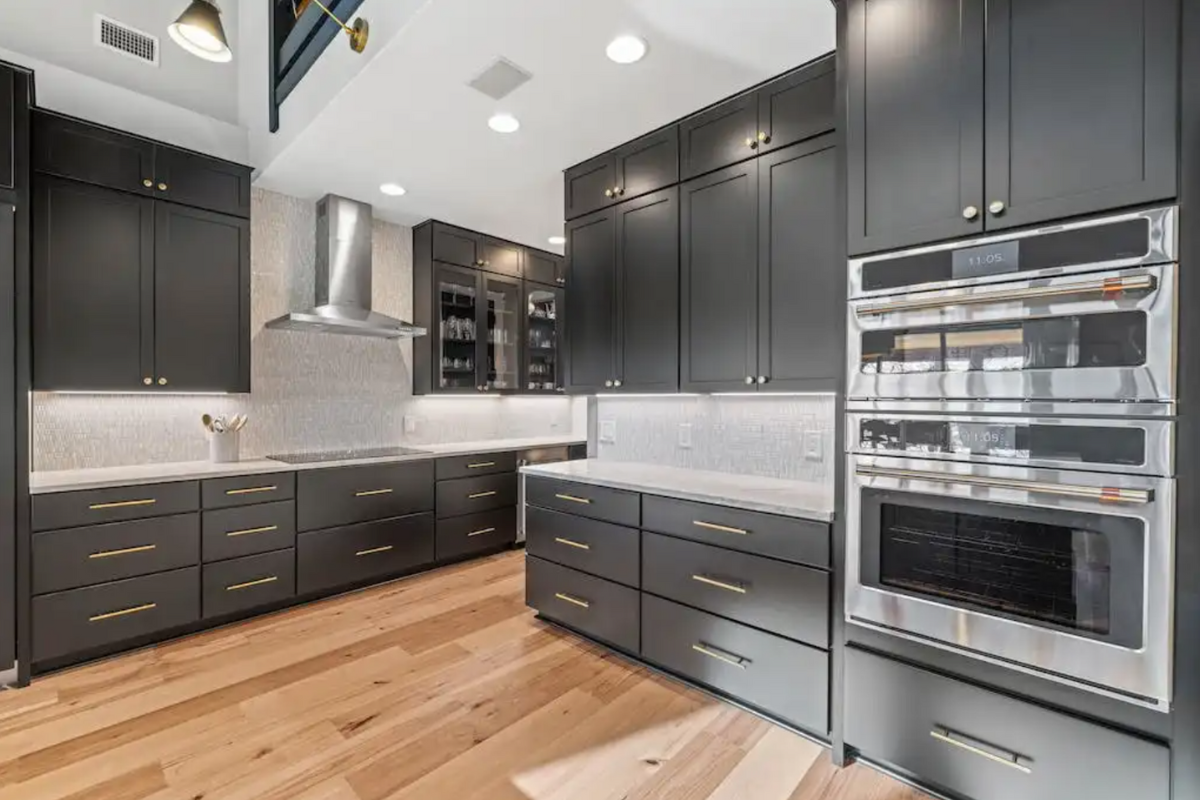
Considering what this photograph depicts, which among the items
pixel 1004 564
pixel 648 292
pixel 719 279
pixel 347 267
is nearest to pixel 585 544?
pixel 648 292

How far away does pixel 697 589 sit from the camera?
238 cm

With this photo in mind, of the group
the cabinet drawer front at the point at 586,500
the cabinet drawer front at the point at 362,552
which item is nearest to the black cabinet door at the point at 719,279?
the cabinet drawer front at the point at 586,500

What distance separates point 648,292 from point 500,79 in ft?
3.93

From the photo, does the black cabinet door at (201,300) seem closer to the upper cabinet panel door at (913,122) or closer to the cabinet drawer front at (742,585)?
the cabinet drawer front at (742,585)

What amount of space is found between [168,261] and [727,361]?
314 cm

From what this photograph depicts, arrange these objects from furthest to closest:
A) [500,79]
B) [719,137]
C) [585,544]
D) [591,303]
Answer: [591,303] → [585,544] → [719,137] → [500,79]

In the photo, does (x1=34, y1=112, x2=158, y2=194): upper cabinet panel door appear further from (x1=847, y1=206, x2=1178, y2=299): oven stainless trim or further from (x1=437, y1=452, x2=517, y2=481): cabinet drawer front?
(x1=847, y1=206, x2=1178, y2=299): oven stainless trim

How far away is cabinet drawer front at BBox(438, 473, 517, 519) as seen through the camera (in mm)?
4094

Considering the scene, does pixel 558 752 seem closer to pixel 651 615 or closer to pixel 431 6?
pixel 651 615

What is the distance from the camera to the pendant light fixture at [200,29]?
2.21 meters

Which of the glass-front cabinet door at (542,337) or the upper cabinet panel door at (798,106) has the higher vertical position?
the upper cabinet panel door at (798,106)

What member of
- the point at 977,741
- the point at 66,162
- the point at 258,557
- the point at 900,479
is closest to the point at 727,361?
the point at 900,479

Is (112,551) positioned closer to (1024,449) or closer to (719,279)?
(719,279)

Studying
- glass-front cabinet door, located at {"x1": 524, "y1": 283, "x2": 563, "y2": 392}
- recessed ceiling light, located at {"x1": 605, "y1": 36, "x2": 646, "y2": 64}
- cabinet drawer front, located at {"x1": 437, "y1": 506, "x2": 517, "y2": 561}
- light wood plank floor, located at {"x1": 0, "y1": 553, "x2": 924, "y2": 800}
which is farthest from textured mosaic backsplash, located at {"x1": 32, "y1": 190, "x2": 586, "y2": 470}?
recessed ceiling light, located at {"x1": 605, "y1": 36, "x2": 646, "y2": 64}
